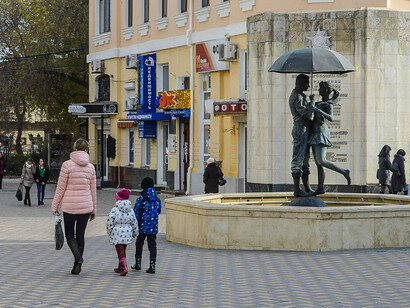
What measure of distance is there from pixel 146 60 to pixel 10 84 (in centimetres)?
1057

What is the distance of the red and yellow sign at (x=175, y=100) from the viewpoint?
3259cm

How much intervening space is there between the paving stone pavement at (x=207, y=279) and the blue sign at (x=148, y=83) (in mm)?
18974

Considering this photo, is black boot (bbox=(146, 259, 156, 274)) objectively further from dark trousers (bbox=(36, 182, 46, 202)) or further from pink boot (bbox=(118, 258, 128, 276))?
dark trousers (bbox=(36, 182, 46, 202))

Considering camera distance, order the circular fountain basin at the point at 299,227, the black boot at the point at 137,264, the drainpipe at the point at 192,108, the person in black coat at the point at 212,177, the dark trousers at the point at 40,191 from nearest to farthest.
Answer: the black boot at the point at 137,264
the circular fountain basin at the point at 299,227
the person in black coat at the point at 212,177
the dark trousers at the point at 40,191
the drainpipe at the point at 192,108

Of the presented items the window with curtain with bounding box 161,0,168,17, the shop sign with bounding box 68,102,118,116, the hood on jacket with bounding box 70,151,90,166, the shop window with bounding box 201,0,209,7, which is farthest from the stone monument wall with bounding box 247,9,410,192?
the shop sign with bounding box 68,102,118,116

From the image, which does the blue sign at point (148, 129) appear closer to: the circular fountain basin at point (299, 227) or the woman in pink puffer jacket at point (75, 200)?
the circular fountain basin at point (299, 227)

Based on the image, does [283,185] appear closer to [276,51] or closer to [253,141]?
[253,141]

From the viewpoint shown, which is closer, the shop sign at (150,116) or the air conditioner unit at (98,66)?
the shop sign at (150,116)

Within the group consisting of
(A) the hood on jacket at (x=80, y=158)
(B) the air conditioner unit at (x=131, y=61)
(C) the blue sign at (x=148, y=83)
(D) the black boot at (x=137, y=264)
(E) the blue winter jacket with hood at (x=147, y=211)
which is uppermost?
(B) the air conditioner unit at (x=131, y=61)

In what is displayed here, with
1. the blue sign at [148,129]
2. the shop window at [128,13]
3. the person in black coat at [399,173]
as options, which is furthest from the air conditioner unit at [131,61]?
the person in black coat at [399,173]

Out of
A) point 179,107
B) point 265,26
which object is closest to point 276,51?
point 265,26

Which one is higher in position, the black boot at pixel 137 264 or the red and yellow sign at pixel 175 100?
the red and yellow sign at pixel 175 100

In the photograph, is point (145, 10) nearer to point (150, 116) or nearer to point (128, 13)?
point (128, 13)

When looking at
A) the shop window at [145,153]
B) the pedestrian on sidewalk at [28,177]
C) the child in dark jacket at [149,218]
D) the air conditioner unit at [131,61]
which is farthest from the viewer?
the shop window at [145,153]
